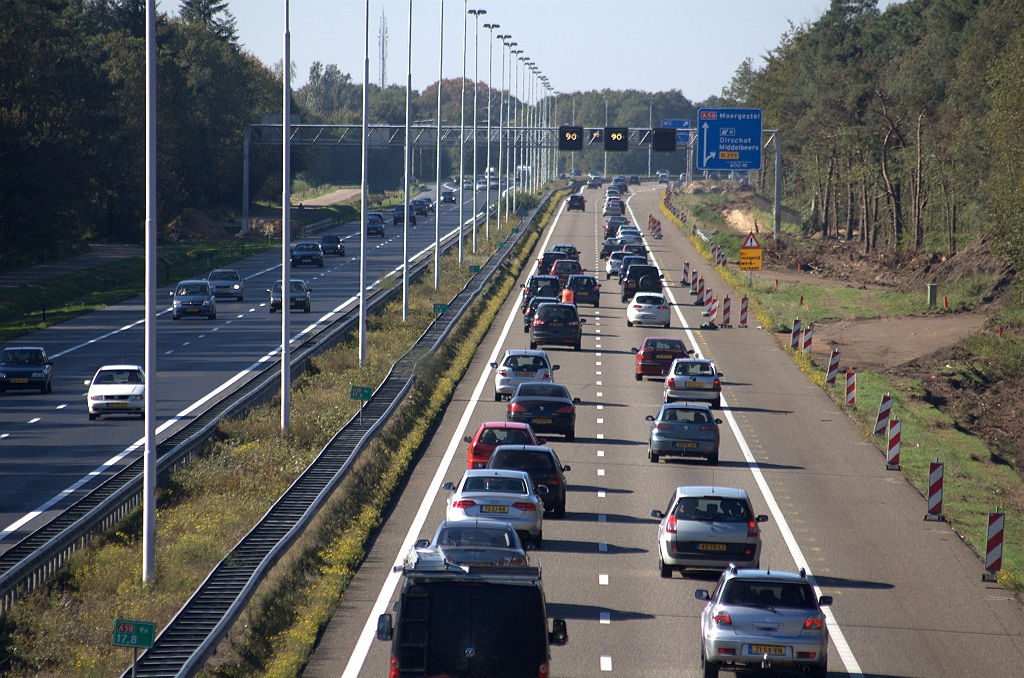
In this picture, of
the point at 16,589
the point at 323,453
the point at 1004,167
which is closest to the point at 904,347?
the point at 1004,167

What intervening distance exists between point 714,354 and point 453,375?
1098 cm

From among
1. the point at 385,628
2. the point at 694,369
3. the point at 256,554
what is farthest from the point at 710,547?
the point at 694,369

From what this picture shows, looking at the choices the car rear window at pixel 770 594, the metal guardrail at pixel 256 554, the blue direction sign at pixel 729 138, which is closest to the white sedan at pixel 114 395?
the metal guardrail at pixel 256 554

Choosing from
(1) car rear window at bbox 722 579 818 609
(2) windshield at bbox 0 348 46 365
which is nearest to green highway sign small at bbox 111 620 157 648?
(1) car rear window at bbox 722 579 818 609

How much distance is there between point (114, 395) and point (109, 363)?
11506 mm

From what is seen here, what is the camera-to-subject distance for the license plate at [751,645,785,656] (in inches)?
575

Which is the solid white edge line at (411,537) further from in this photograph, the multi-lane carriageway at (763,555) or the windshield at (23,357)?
the windshield at (23,357)

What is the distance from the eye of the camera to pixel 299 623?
16906 millimetres

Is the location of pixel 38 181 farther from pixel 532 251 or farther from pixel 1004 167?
pixel 1004 167

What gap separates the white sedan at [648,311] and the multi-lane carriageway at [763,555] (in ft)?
34.7

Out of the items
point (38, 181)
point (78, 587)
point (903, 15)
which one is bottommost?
point (78, 587)

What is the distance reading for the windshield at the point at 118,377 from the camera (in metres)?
35.1

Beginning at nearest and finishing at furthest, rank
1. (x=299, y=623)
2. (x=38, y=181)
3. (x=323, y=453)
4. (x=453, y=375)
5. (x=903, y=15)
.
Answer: (x=299, y=623), (x=323, y=453), (x=453, y=375), (x=38, y=181), (x=903, y=15)

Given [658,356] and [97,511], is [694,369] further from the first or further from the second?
[97,511]
